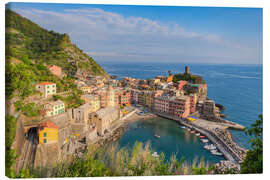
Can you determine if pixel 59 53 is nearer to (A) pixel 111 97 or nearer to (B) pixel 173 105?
(A) pixel 111 97

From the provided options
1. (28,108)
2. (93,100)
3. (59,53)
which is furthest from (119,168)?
(59,53)

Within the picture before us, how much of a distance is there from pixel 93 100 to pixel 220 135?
5.73m

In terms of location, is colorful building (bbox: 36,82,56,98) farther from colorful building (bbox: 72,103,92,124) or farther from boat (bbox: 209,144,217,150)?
boat (bbox: 209,144,217,150)

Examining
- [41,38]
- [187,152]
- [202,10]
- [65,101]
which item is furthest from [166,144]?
[41,38]

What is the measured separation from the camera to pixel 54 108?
432 centimetres

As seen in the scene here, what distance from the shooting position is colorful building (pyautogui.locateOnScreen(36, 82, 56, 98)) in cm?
417

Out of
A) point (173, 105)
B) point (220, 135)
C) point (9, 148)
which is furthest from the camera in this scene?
point (173, 105)

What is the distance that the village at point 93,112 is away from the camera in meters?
3.57

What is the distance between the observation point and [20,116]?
10.0 feet

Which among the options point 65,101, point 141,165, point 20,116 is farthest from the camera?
point 65,101

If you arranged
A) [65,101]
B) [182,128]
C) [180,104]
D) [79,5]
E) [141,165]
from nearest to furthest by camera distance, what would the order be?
[141,165]
[79,5]
[65,101]
[182,128]
[180,104]

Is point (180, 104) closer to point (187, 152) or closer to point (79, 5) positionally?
point (187, 152)

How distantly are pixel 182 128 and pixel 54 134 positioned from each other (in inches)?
251

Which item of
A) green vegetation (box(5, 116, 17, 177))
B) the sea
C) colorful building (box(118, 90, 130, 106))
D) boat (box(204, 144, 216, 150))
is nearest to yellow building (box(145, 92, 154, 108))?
the sea
